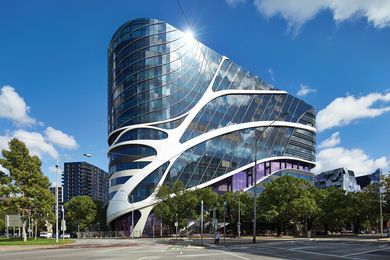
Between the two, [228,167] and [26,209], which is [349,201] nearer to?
[228,167]

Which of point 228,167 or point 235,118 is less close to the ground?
point 235,118

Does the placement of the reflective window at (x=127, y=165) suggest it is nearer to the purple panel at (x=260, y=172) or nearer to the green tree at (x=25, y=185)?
the green tree at (x=25, y=185)

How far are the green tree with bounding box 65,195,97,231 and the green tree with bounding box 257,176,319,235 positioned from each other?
2181 inches

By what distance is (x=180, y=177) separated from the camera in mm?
99875

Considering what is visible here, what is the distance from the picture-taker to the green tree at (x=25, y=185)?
176 ft

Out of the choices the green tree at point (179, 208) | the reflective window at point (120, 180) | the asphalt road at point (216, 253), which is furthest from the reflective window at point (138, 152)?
the asphalt road at point (216, 253)

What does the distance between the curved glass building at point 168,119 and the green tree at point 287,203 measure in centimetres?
2385

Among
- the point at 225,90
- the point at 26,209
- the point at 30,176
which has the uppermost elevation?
the point at 225,90

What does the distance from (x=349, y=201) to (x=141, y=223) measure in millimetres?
47004

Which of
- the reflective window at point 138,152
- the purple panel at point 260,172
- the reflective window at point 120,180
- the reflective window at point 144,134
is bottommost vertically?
the reflective window at point 120,180

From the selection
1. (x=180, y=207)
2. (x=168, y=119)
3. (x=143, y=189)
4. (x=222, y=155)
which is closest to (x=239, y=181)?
(x=222, y=155)

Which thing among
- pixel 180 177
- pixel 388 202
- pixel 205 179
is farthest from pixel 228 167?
pixel 388 202

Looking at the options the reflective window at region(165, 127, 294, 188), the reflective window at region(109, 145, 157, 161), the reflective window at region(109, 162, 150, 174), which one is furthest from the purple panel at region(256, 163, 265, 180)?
the reflective window at region(109, 162, 150, 174)

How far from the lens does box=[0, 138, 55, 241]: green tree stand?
176 feet
